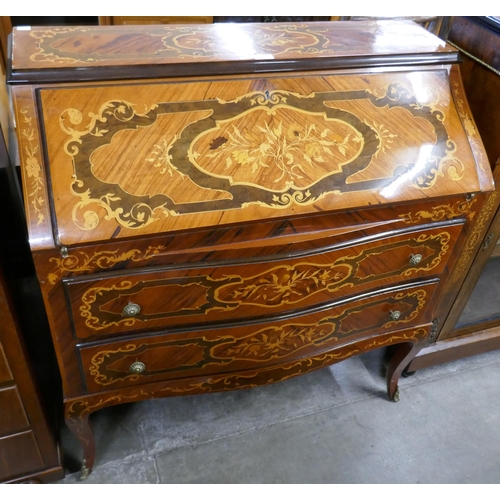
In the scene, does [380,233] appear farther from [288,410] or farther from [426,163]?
[288,410]

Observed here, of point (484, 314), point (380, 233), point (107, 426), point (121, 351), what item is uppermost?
point (380, 233)

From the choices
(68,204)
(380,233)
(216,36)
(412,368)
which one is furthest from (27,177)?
(412,368)

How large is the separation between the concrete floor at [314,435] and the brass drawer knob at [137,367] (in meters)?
0.46

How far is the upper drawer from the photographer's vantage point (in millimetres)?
935

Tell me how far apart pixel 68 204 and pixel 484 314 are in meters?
1.41

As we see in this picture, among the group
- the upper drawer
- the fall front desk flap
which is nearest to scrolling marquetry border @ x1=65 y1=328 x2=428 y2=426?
the upper drawer

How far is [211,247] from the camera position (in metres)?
0.92

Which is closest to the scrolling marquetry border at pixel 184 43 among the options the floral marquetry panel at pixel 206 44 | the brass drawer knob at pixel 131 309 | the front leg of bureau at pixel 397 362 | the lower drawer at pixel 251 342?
the floral marquetry panel at pixel 206 44

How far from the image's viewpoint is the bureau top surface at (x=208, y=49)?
3.00 ft

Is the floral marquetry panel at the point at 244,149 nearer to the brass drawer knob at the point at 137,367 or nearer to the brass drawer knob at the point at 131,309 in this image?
the brass drawer knob at the point at 131,309

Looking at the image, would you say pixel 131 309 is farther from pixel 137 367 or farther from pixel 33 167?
pixel 33 167

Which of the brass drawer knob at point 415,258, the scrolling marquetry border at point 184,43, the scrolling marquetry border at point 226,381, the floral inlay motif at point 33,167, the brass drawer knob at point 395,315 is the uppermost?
the scrolling marquetry border at point 184,43

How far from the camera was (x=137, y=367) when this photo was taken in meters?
1.08

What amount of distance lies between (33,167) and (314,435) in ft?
3.79
